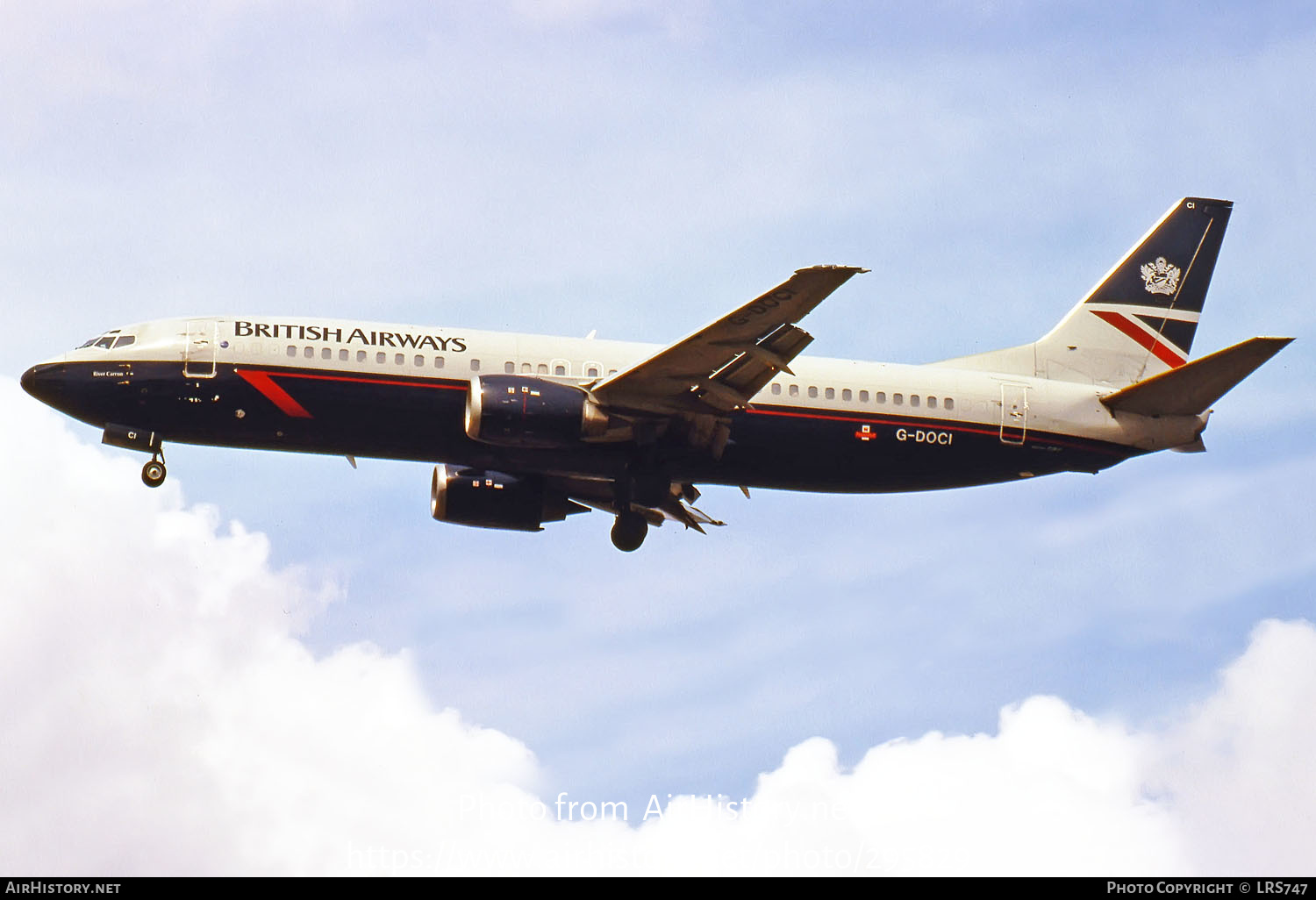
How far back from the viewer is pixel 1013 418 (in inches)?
1875

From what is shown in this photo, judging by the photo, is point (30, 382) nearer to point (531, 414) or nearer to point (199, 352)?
point (199, 352)

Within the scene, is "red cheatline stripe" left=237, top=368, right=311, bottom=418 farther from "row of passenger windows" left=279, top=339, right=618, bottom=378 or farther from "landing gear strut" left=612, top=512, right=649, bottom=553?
"landing gear strut" left=612, top=512, right=649, bottom=553

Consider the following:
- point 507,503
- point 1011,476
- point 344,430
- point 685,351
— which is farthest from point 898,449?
point 344,430

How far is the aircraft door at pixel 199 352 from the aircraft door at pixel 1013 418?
2071 cm

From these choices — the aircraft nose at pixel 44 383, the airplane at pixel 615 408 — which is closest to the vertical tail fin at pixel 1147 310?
the airplane at pixel 615 408

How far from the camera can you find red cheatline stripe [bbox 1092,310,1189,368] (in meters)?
52.3

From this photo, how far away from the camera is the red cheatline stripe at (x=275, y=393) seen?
4347 cm

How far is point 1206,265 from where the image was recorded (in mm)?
53375

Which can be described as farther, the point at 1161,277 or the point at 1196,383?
the point at 1161,277

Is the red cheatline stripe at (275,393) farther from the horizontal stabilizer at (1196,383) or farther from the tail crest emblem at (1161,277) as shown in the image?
the tail crest emblem at (1161,277)

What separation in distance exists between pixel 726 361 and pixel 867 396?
547 cm

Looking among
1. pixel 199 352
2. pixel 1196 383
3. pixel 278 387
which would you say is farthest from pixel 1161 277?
pixel 199 352
